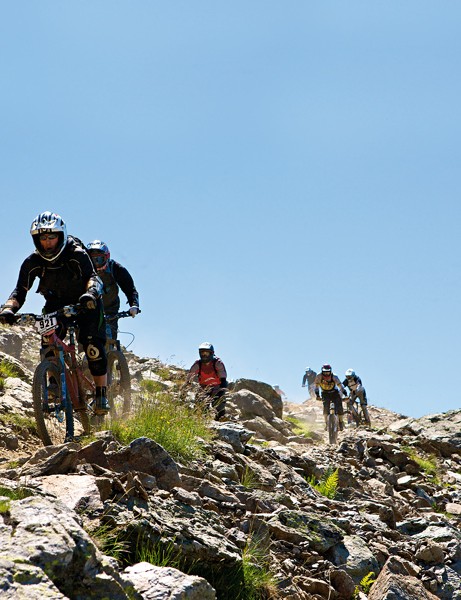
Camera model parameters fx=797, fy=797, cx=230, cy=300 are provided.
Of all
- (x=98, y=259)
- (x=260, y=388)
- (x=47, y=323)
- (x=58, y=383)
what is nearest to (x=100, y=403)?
(x=58, y=383)

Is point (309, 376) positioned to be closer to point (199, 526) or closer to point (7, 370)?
point (7, 370)

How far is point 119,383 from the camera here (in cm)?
1236

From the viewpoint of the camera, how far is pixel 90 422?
9977 mm

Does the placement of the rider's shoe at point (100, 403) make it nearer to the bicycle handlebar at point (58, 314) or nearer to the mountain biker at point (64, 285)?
the mountain biker at point (64, 285)

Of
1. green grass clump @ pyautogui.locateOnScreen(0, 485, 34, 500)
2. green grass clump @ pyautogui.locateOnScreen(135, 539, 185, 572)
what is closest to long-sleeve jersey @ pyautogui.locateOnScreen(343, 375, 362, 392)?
green grass clump @ pyautogui.locateOnScreen(135, 539, 185, 572)

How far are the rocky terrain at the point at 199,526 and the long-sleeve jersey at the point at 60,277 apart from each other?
6.03ft

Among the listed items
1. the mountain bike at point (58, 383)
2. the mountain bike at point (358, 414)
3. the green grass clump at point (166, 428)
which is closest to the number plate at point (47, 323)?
the mountain bike at point (58, 383)

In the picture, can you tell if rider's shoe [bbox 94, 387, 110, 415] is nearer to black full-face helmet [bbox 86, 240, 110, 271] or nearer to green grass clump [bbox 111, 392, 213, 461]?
green grass clump [bbox 111, 392, 213, 461]

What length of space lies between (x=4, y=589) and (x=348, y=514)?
6.83 metres

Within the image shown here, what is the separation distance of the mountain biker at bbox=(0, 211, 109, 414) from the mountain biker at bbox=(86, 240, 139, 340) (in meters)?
2.95

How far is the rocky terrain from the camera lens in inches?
193

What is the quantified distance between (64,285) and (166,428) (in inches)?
83.5

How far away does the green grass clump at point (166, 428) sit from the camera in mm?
9266

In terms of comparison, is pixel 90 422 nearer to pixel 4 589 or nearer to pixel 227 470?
pixel 227 470
